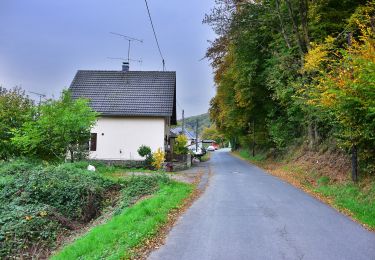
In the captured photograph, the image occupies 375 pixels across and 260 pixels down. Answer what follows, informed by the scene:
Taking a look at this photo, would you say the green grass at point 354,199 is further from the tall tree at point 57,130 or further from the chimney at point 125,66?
the chimney at point 125,66

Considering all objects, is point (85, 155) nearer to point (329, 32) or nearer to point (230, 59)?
point (230, 59)

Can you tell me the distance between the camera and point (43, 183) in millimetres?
15336

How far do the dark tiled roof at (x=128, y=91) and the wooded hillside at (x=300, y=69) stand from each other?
5223mm

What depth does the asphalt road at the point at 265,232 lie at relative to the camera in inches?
277

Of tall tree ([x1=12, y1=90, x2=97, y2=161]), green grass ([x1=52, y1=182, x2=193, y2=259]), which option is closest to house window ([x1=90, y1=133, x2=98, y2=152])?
tall tree ([x1=12, y1=90, x2=97, y2=161])

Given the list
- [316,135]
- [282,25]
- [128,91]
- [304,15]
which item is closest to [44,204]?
[316,135]

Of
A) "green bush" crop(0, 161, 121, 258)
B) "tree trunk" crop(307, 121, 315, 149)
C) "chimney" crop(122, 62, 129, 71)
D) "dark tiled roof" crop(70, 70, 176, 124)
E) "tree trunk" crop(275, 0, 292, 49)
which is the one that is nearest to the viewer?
"green bush" crop(0, 161, 121, 258)

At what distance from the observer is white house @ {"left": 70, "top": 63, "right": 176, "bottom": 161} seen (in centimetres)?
2831

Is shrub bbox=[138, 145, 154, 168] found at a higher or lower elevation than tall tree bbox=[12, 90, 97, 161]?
lower

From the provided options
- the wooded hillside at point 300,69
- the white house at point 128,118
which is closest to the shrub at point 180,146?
the white house at point 128,118

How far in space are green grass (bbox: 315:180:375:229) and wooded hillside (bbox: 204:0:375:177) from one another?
123 cm

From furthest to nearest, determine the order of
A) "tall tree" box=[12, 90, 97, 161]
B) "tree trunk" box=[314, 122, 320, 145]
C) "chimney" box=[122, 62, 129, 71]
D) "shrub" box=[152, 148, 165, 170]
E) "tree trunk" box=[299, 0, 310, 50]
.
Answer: "chimney" box=[122, 62, 129, 71] < "shrub" box=[152, 148, 165, 170] < "tree trunk" box=[314, 122, 320, 145] < "tree trunk" box=[299, 0, 310, 50] < "tall tree" box=[12, 90, 97, 161]

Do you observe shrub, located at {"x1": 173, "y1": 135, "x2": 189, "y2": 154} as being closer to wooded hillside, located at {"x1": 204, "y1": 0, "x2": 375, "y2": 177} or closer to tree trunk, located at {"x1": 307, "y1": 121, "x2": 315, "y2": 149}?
wooded hillside, located at {"x1": 204, "y1": 0, "x2": 375, "y2": 177}

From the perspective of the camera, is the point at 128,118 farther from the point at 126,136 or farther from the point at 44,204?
the point at 44,204
